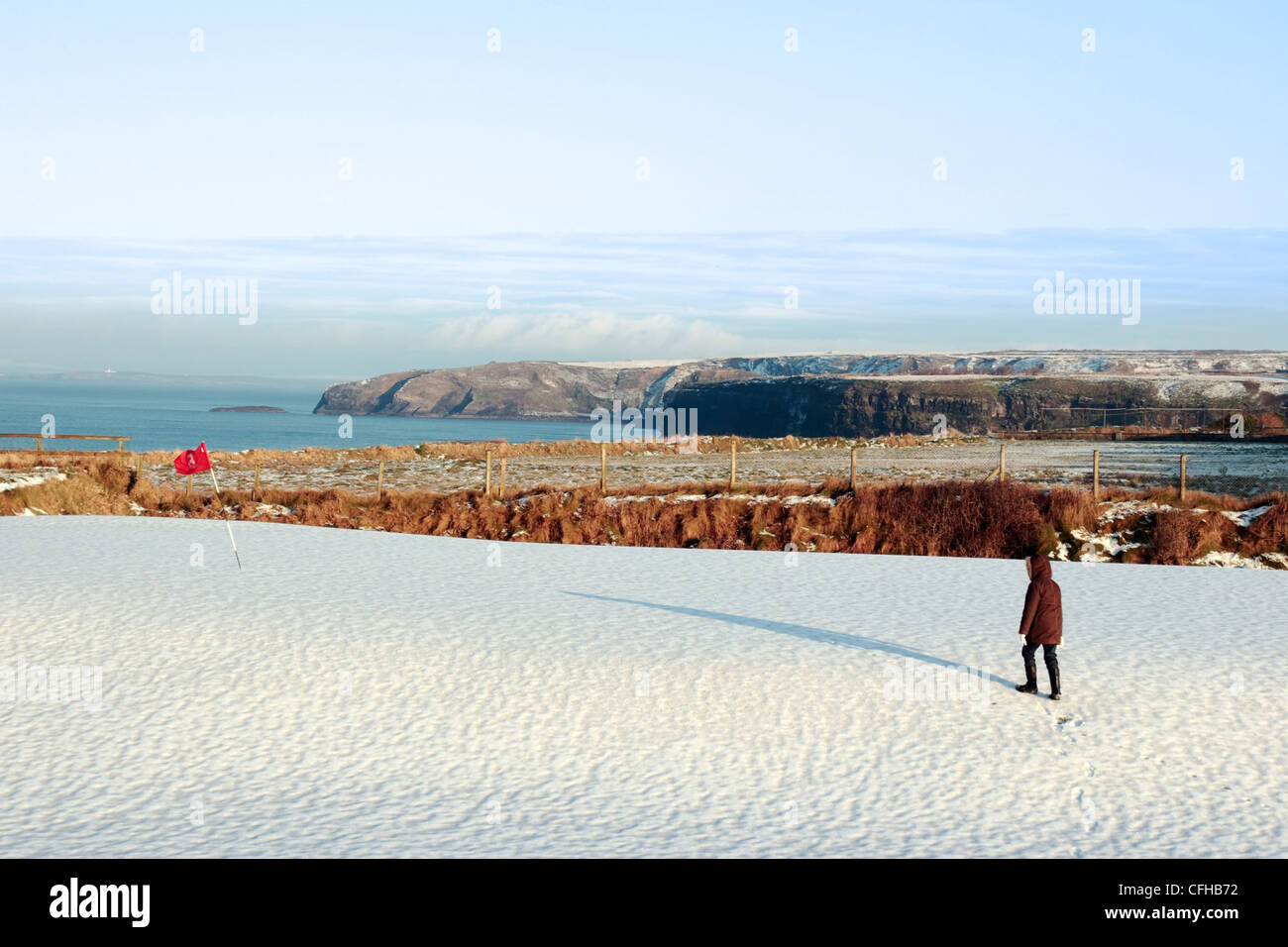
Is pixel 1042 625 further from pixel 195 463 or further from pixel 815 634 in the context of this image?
pixel 195 463

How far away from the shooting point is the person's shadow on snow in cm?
1018

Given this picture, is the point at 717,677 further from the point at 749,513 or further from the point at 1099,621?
the point at 749,513

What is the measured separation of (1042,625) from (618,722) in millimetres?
3493

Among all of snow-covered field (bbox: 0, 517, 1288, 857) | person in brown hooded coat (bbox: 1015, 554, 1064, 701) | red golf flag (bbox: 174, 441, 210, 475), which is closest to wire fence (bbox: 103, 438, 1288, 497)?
red golf flag (bbox: 174, 441, 210, 475)

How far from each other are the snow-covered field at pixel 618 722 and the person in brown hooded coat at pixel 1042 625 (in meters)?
0.20

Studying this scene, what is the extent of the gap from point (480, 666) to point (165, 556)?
8231 millimetres

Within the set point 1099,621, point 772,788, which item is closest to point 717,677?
point 772,788

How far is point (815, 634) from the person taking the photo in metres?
11.3

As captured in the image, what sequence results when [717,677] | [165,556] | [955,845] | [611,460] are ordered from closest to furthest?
[955,845], [717,677], [165,556], [611,460]

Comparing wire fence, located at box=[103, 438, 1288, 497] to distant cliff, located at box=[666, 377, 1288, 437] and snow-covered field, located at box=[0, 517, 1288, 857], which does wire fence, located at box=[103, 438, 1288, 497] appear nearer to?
snow-covered field, located at box=[0, 517, 1288, 857]

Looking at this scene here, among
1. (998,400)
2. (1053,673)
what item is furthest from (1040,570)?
(998,400)

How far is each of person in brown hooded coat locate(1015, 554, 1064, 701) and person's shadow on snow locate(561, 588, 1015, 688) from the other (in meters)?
0.38

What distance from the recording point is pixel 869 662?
10039 mm

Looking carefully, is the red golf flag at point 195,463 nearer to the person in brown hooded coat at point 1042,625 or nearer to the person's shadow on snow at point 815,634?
the person's shadow on snow at point 815,634
